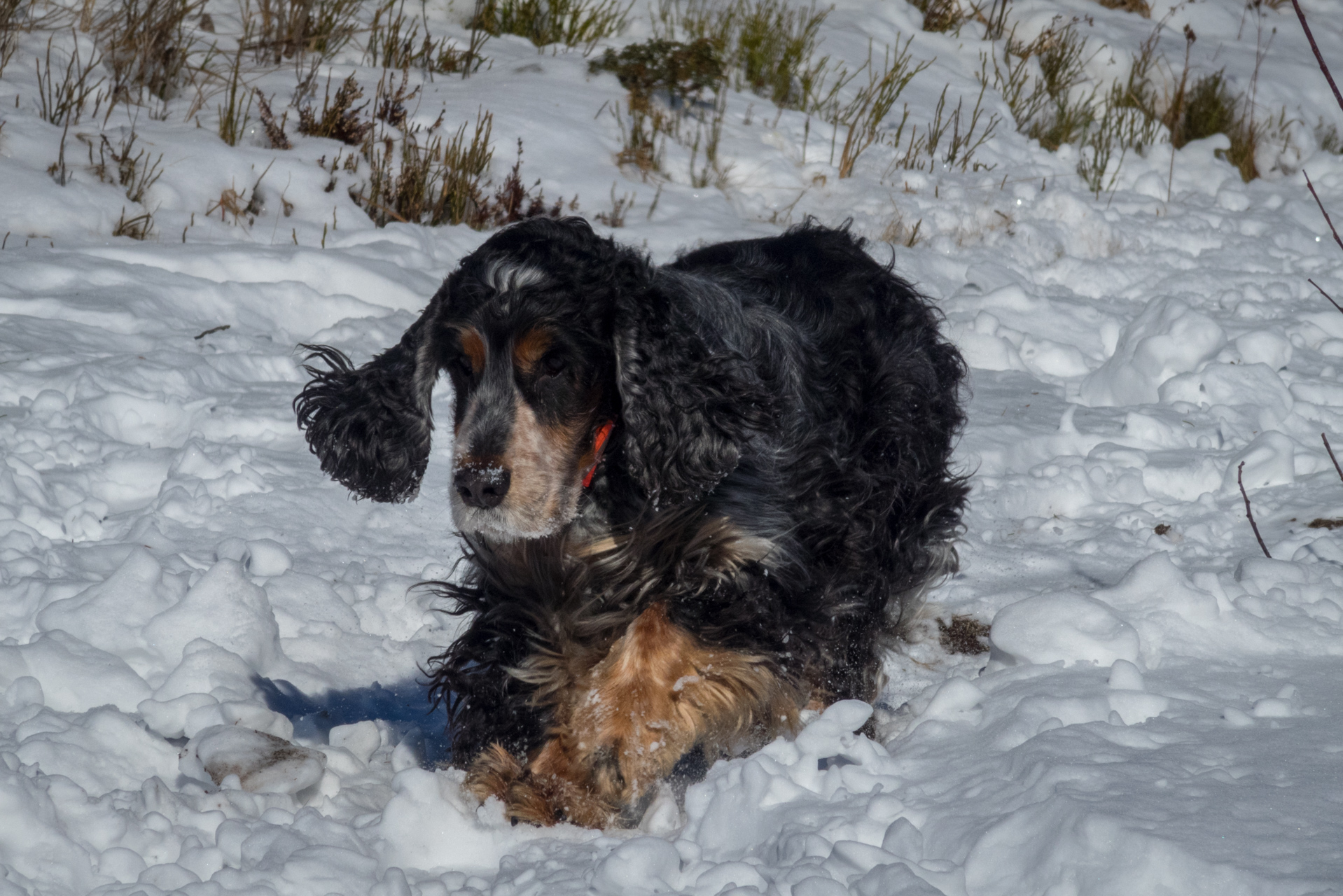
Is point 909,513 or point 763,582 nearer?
point 763,582

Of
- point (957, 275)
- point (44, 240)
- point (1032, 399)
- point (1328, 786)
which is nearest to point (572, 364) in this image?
point (1328, 786)

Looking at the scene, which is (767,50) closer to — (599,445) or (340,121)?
(340,121)

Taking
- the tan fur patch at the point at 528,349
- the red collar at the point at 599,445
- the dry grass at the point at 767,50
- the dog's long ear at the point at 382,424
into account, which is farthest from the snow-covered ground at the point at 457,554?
the dry grass at the point at 767,50

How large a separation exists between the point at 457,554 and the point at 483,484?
1770 millimetres

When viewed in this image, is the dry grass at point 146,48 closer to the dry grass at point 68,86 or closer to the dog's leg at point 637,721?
the dry grass at point 68,86

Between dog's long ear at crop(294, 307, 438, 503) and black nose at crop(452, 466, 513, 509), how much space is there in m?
0.67

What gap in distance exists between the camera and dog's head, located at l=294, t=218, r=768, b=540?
8.58ft

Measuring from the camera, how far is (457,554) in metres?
4.22

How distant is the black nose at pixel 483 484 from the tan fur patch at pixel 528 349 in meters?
0.30

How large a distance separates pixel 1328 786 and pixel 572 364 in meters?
1.74

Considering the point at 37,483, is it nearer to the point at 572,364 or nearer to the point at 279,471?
the point at 279,471

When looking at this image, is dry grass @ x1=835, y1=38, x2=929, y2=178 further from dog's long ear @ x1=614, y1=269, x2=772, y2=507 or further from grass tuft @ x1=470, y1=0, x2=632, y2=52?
dog's long ear @ x1=614, y1=269, x2=772, y2=507

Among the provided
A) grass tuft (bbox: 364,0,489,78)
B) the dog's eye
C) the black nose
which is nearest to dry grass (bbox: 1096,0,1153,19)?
grass tuft (bbox: 364,0,489,78)

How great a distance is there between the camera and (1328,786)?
202cm
